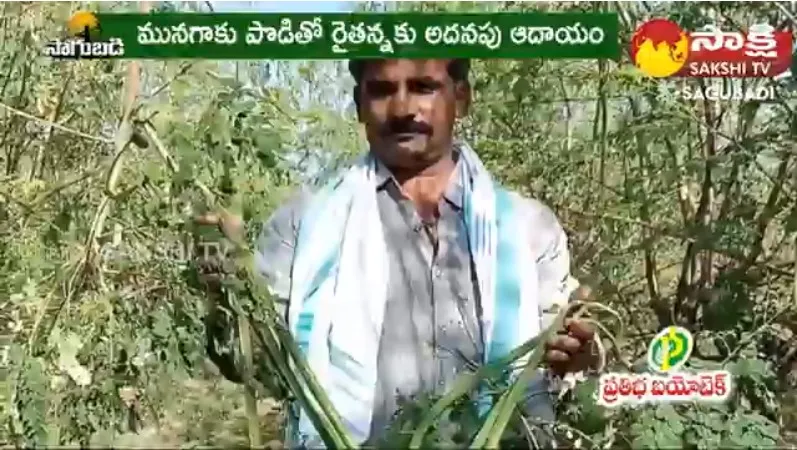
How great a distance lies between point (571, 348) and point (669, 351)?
8.8 inches

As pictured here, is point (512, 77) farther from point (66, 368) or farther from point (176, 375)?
point (66, 368)

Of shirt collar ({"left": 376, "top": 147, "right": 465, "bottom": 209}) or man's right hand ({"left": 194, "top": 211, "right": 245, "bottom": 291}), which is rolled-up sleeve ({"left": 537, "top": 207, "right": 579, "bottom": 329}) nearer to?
shirt collar ({"left": 376, "top": 147, "right": 465, "bottom": 209})

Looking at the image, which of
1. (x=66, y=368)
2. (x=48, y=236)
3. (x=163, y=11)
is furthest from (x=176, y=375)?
(x=163, y=11)

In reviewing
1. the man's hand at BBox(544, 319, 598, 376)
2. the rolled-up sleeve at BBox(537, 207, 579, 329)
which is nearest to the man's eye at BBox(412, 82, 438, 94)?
the rolled-up sleeve at BBox(537, 207, 579, 329)

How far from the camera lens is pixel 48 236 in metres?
2.92

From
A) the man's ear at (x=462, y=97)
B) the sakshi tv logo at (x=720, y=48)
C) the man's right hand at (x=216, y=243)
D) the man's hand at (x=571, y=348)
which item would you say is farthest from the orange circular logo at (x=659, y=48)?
the man's right hand at (x=216, y=243)

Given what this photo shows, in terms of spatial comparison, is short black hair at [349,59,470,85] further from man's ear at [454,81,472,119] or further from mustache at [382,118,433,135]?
mustache at [382,118,433,135]

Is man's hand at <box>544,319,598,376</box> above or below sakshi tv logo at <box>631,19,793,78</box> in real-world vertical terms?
below

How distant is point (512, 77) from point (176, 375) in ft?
3.32

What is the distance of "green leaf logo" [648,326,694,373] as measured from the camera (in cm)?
292

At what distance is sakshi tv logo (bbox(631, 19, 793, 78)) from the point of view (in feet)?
9.42

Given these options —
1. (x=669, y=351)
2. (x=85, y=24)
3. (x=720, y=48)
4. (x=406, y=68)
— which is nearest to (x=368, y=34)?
(x=406, y=68)

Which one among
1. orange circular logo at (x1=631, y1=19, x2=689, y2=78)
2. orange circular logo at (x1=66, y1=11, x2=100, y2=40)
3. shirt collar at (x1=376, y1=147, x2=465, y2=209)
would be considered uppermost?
orange circular logo at (x1=66, y1=11, x2=100, y2=40)

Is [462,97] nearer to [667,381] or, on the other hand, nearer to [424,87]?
[424,87]
